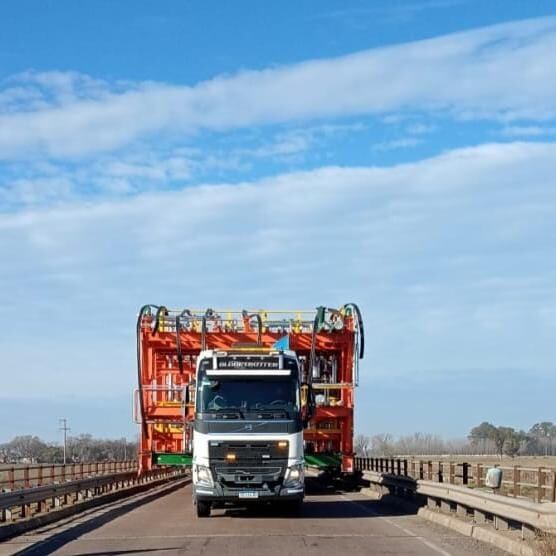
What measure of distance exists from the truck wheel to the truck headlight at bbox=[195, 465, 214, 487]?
2.24 ft

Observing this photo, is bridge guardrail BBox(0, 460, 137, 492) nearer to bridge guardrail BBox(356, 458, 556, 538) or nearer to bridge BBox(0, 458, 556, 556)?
bridge BBox(0, 458, 556, 556)

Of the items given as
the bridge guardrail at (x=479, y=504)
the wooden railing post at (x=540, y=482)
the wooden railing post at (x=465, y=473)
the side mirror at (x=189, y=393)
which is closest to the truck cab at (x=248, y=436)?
the side mirror at (x=189, y=393)

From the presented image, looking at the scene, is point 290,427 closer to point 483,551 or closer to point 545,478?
point 545,478

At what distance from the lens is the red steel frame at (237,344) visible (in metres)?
30.0

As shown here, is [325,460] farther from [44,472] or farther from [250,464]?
[250,464]

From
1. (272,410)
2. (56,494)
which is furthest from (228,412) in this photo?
(56,494)

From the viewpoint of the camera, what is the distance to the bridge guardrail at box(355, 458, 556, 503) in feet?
62.2

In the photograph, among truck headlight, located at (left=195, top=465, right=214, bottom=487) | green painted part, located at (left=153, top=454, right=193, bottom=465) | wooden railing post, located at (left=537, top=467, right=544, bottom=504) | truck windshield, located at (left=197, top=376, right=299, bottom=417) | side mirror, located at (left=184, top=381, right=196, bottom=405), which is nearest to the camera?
wooden railing post, located at (left=537, top=467, right=544, bottom=504)

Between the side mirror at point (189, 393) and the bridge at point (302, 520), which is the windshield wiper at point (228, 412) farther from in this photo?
the bridge at point (302, 520)

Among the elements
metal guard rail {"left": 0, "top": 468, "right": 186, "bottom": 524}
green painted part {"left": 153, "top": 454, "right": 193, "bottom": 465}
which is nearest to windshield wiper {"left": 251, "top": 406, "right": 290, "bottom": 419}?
metal guard rail {"left": 0, "top": 468, "right": 186, "bottom": 524}

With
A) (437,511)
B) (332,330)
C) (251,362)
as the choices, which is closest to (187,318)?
(332,330)

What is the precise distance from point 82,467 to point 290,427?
15110 mm

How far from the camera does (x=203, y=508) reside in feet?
71.4

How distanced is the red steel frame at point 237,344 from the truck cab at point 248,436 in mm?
7406
